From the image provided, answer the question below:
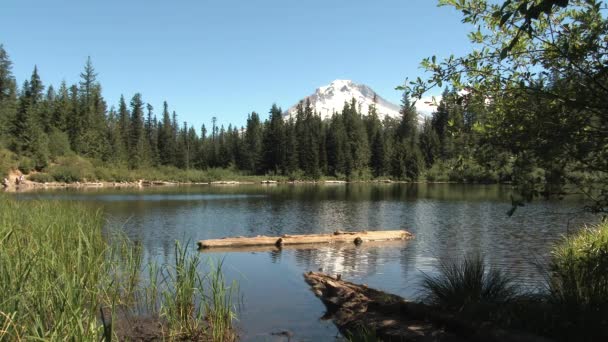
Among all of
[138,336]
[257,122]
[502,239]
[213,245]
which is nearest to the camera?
[138,336]

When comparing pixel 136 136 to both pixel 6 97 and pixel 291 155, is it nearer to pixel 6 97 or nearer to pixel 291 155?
pixel 6 97

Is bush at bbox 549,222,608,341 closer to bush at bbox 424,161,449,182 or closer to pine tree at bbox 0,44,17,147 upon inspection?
pine tree at bbox 0,44,17,147

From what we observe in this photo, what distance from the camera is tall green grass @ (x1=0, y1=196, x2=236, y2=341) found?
500 cm

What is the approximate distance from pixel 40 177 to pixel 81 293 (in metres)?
77.4

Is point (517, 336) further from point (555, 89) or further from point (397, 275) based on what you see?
point (397, 275)

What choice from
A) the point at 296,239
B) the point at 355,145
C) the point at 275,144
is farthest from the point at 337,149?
the point at 296,239

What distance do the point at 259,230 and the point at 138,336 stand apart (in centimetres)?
1989

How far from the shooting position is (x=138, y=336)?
8.31 meters

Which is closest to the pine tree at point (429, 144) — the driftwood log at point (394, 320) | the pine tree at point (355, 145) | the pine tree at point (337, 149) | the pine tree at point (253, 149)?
the pine tree at point (355, 145)

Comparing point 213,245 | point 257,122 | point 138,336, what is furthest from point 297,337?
point 257,122

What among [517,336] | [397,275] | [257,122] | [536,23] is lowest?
[397,275]

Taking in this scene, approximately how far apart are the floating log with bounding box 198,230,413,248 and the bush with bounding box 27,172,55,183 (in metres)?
63.6

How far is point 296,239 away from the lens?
21562 millimetres

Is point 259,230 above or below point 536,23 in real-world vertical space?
below
